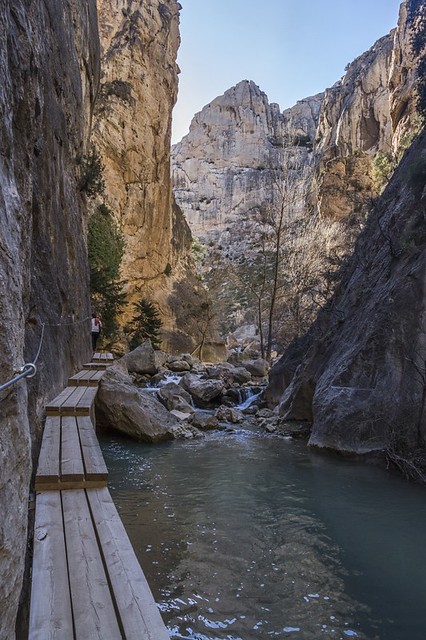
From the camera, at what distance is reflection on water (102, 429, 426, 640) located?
3.47 m

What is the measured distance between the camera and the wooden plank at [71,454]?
11.8ft

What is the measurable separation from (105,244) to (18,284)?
56.9ft

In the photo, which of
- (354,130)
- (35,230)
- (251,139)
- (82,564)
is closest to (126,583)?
(82,564)

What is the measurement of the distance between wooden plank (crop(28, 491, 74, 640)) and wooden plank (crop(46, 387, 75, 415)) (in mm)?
2607

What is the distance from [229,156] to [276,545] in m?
87.2

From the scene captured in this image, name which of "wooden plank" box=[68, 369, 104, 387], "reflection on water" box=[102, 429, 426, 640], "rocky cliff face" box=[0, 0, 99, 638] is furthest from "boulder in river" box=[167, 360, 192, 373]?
"reflection on water" box=[102, 429, 426, 640]

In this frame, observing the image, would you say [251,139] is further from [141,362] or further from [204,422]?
[204,422]

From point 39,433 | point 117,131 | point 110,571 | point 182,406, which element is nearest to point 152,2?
point 117,131

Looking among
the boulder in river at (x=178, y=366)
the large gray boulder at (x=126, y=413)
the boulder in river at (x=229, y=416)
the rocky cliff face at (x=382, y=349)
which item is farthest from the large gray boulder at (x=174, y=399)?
the boulder in river at (x=178, y=366)

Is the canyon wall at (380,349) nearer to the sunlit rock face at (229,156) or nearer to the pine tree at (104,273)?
the pine tree at (104,273)

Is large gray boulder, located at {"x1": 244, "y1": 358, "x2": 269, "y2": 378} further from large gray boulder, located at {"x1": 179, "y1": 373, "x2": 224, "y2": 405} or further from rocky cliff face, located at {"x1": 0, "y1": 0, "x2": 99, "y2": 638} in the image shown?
rocky cliff face, located at {"x1": 0, "y1": 0, "x2": 99, "y2": 638}

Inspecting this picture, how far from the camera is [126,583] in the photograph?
2324 millimetres

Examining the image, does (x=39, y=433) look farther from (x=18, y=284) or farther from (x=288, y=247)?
(x=288, y=247)

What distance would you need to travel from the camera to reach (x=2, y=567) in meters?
1.82
